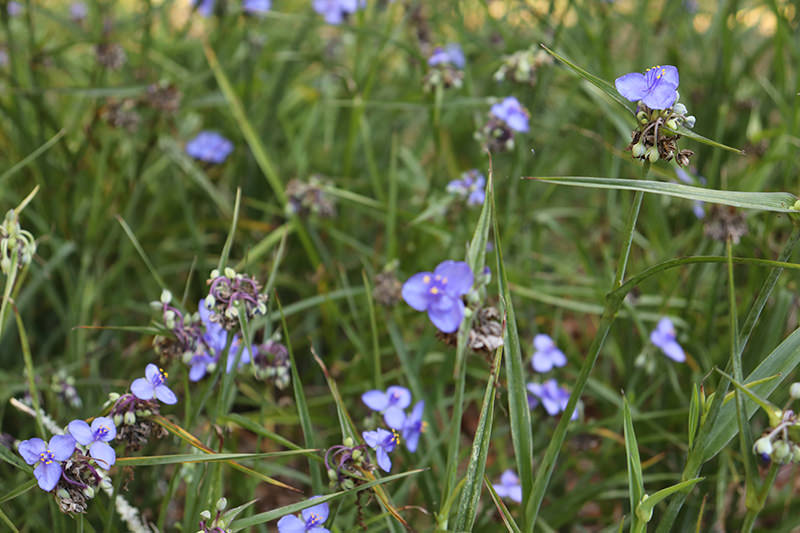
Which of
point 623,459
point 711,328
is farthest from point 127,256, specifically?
point 711,328

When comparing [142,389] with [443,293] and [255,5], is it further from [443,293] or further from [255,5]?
[255,5]

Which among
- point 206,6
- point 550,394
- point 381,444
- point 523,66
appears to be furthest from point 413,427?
point 206,6

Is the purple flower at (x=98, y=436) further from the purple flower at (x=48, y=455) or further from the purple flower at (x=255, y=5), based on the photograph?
the purple flower at (x=255, y=5)

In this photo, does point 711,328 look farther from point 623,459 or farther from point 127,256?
point 127,256

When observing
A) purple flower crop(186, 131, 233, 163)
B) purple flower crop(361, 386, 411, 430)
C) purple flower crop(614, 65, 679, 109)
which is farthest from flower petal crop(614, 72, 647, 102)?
purple flower crop(186, 131, 233, 163)

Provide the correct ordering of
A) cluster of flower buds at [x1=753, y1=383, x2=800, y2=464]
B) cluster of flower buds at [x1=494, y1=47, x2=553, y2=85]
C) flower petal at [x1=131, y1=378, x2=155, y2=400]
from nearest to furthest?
cluster of flower buds at [x1=753, y1=383, x2=800, y2=464]
flower petal at [x1=131, y1=378, x2=155, y2=400]
cluster of flower buds at [x1=494, y1=47, x2=553, y2=85]

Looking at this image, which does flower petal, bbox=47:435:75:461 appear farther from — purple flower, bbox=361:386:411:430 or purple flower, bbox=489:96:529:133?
purple flower, bbox=489:96:529:133

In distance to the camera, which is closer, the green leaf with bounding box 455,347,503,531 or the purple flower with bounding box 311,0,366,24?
the green leaf with bounding box 455,347,503,531
